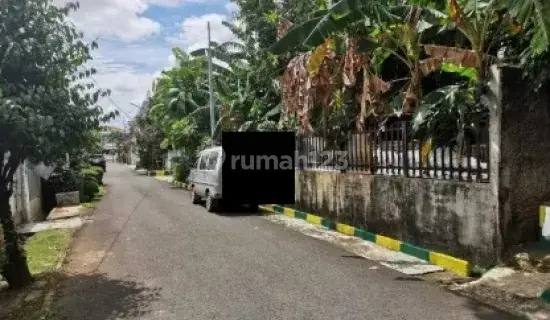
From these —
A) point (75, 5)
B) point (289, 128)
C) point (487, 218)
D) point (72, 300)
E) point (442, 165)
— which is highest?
point (75, 5)

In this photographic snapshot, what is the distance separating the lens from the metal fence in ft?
22.1

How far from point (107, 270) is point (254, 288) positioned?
105 inches

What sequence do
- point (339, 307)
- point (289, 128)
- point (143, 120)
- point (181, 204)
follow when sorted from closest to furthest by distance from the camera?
1. point (339, 307)
2. point (289, 128)
3. point (181, 204)
4. point (143, 120)

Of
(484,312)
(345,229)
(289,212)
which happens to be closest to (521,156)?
(484,312)

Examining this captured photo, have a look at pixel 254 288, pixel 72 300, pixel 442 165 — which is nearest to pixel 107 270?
pixel 72 300

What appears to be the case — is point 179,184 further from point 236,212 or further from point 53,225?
point 53,225

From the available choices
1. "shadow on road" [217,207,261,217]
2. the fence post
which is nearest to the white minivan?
"shadow on road" [217,207,261,217]

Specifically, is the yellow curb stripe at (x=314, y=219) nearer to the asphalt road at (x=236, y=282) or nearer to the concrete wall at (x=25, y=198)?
the asphalt road at (x=236, y=282)

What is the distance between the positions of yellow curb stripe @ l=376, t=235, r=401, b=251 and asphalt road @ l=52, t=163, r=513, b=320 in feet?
3.14

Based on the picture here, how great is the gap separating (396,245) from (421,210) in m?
0.80

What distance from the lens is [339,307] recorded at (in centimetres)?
510

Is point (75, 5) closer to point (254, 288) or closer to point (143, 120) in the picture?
point (254, 288)

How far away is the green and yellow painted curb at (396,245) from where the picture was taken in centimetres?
656

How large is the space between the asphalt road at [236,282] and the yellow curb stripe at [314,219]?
1.35m
